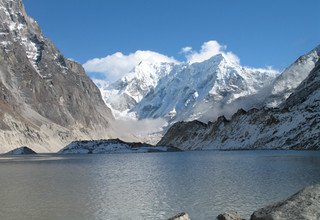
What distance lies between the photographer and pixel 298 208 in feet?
116

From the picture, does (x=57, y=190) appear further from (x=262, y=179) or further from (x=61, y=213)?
(x=262, y=179)

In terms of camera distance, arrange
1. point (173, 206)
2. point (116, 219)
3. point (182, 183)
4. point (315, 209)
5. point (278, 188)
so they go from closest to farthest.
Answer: point (315, 209) < point (116, 219) < point (173, 206) < point (278, 188) < point (182, 183)

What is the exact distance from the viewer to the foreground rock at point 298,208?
34.7 meters

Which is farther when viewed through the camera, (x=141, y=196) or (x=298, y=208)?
(x=141, y=196)

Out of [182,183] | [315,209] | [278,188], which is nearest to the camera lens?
[315,209]

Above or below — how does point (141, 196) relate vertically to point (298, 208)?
above

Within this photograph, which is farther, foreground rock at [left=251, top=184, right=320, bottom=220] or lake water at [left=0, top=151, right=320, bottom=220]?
lake water at [left=0, top=151, right=320, bottom=220]

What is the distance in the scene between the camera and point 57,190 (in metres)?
64.3

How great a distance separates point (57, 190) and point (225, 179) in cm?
2373

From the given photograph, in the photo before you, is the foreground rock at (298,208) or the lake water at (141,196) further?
the lake water at (141,196)

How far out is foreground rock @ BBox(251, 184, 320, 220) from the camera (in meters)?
34.7

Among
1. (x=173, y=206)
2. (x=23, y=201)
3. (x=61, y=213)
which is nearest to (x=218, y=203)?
(x=173, y=206)

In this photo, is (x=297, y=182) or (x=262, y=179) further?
(x=262, y=179)

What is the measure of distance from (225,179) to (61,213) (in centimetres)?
3361
